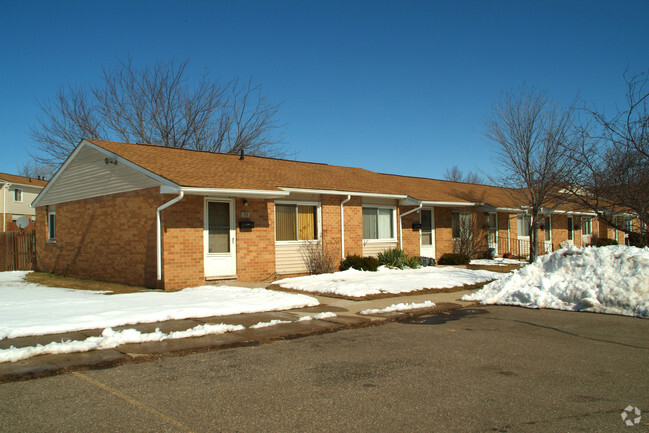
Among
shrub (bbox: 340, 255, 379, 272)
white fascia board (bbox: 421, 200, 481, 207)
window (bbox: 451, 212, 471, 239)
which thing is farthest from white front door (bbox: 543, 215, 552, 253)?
shrub (bbox: 340, 255, 379, 272)

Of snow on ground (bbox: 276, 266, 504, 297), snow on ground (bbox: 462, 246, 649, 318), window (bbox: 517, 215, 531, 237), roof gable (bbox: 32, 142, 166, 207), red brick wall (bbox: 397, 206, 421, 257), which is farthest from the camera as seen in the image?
window (bbox: 517, 215, 531, 237)

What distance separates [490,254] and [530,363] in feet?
63.9

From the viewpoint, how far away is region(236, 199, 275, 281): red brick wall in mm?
15297

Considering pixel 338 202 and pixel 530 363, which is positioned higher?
pixel 338 202

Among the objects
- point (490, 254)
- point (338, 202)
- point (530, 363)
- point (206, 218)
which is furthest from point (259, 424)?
point (490, 254)

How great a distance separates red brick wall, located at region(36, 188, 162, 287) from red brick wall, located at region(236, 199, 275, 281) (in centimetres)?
243

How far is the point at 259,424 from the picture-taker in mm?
4344

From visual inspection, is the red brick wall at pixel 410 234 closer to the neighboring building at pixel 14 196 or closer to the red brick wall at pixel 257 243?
the red brick wall at pixel 257 243

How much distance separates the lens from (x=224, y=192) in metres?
13.9

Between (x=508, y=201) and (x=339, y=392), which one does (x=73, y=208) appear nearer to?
(x=339, y=392)

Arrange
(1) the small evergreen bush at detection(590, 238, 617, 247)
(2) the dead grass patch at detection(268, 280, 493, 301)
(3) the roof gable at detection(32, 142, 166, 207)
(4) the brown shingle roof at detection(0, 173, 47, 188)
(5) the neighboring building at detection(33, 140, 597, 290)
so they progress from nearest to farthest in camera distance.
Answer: (2) the dead grass patch at detection(268, 280, 493, 301)
(5) the neighboring building at detection(33, 140, 597, 290)
(3) the roof gable at detection(32, 142, 166, 207)
(1) the small evergreen bush at detection(590, 238, 617, 247)
(4) the brown shingle roof at detection(0, 173, 47, 188)

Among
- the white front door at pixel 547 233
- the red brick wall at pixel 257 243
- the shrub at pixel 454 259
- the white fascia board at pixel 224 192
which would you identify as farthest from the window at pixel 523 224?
the white fascia board at pixel 224 192

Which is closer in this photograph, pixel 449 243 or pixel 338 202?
pixel 338 202

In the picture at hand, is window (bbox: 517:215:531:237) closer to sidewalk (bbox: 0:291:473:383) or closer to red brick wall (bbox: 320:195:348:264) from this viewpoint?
red brick wall (bbox: 320:195:348:264)
